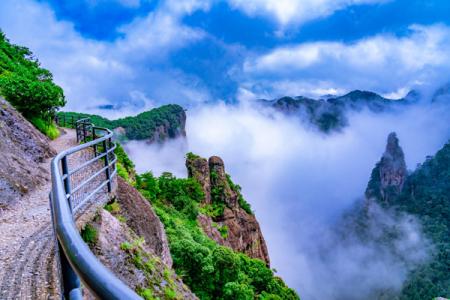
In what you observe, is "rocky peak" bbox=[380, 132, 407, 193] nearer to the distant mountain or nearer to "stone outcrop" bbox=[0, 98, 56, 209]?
the distant mountain

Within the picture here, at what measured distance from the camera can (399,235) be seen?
365 feet

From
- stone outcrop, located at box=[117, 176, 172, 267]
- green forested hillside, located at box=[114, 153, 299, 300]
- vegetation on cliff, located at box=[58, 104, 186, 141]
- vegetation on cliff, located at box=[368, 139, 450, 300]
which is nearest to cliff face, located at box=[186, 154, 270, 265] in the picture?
green forested hillside, located at box=[114, 153, 299, 300]

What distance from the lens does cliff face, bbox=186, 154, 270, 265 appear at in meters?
40.1

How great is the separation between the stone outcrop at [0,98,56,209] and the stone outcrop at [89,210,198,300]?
6.50 feet

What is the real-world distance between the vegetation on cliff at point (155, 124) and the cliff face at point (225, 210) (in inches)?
2303

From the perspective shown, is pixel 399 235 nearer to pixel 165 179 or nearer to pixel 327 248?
pixel 327 248

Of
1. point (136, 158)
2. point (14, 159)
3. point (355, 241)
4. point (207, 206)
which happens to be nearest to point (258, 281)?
point (207, 206)

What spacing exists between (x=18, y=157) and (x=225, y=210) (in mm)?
33514

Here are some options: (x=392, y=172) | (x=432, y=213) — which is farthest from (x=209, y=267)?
(x=392, y=172)

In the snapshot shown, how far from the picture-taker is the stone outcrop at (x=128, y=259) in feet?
23.0

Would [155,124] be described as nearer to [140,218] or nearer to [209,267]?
[209,267]

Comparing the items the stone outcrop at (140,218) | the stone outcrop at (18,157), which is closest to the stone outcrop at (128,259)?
the stone outcrop at (18,157)

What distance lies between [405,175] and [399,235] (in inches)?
1012

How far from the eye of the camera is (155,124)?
Result: 390 feet
